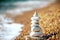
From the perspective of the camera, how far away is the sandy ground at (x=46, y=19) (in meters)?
3.32

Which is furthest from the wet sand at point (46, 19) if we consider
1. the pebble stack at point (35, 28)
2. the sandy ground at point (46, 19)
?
the pebble stack at point (35, 28)

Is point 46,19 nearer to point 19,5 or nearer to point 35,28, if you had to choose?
point 35,28

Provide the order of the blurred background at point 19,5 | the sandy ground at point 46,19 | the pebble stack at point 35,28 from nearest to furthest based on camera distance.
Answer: the pebble stack at point 35,28 < the sandy ground at point 46,19 < the blurred background at point 19,5

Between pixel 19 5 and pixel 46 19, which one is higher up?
pixel 19 5

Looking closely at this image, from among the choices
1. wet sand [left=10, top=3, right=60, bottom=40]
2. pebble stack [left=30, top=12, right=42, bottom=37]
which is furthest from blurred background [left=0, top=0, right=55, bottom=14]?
pebble stack [left=30, top=12, right=42, bottom=37]

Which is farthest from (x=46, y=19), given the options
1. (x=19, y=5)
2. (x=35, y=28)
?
(x=19, y=5)

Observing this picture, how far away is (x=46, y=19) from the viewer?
11.1 ft

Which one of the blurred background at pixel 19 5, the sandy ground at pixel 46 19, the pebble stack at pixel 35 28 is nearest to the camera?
the pebble stack at pixel 35 28

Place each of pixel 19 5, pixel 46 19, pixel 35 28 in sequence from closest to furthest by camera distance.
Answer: pixel 35 28 → pixel 46 19 → pixel 19 5

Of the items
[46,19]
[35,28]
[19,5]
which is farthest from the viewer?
[19,5]

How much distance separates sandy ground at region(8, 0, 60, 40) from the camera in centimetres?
332

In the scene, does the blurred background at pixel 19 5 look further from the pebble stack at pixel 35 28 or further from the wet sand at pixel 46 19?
the pebble stack at pixel 35 28

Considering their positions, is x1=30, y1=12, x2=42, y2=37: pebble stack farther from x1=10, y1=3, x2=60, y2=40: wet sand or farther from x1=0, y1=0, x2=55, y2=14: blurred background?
x1=0, y1=0, x2=55, y2=14: blurred background

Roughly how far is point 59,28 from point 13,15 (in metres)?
0.76
